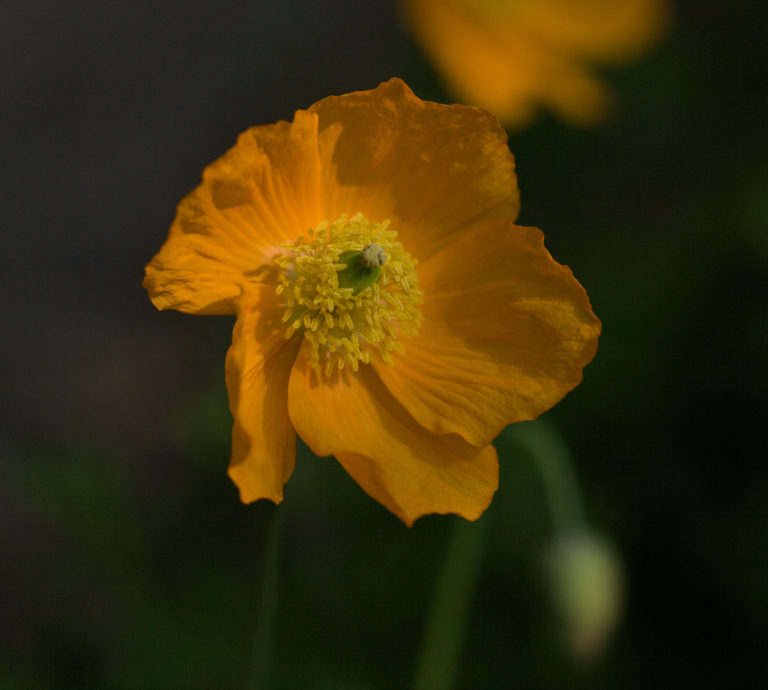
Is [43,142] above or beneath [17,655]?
above

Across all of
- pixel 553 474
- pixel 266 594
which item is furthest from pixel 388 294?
pixel 553 474

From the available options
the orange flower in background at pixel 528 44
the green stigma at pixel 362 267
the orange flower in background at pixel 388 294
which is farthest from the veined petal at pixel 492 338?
the orange flower in background at pixel 528 44

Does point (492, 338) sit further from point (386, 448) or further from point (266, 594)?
point (266, 594)

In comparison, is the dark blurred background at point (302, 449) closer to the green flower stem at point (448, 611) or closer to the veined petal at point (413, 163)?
the green flower stem at point (448, 611)

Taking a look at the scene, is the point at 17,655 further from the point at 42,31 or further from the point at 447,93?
the point at 42,31

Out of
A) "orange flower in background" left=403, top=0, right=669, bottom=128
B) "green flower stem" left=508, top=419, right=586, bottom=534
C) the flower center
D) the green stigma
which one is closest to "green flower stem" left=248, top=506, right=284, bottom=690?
the flower center

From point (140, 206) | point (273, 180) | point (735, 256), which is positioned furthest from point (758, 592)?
point (140, 206)
